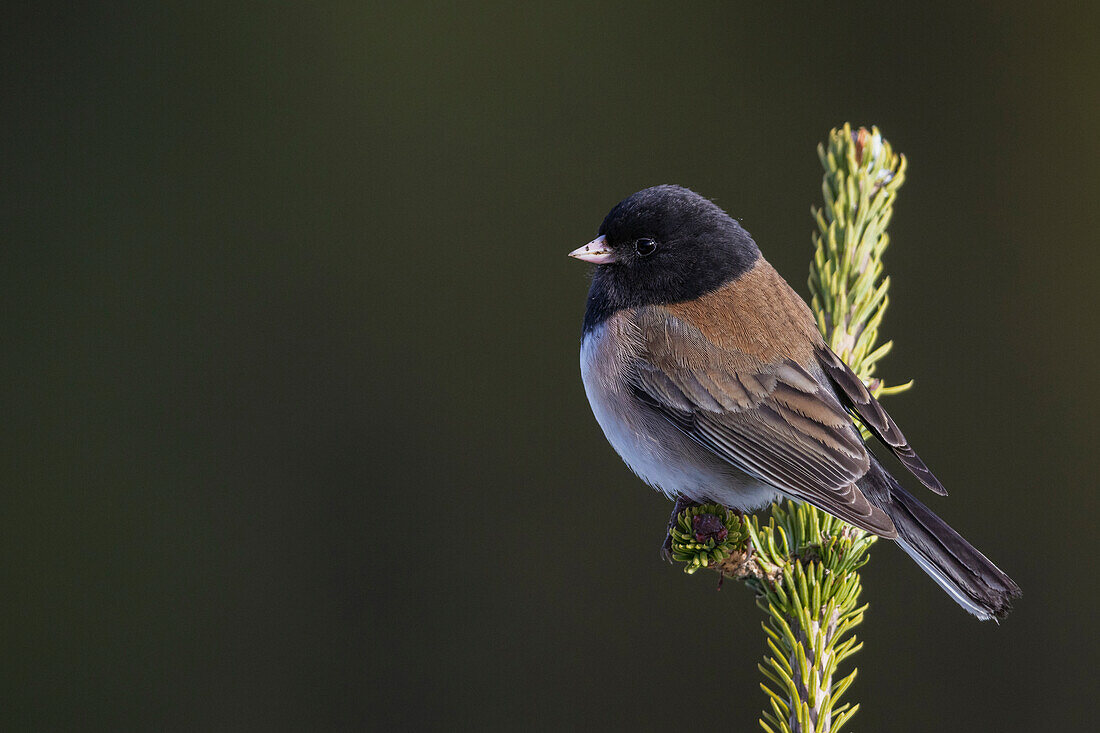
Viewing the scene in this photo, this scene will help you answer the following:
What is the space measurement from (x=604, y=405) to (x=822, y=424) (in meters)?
0.42

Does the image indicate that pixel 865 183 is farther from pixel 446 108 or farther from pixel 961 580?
pixel 446 108

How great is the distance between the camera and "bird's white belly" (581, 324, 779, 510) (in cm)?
196

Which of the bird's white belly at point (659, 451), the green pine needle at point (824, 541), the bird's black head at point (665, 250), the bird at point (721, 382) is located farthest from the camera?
the bird's black head at point (665, 250)

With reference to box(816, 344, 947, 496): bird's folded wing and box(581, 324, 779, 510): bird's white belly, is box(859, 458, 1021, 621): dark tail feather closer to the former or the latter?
box(816, 344, 947, 496): bird's folded wing

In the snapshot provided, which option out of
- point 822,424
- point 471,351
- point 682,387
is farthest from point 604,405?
point 471,351

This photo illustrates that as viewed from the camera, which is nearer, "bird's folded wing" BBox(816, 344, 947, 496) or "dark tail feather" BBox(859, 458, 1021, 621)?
"dark tail feather" BBox(859, 458, 1021, 621)

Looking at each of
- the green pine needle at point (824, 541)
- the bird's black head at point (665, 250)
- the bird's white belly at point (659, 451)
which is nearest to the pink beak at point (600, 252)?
the bird's black head at point (665, 250)

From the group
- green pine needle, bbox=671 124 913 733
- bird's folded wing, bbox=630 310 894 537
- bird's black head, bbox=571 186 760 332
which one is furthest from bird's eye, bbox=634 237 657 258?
green pine needle, bbox=671 124 913 733

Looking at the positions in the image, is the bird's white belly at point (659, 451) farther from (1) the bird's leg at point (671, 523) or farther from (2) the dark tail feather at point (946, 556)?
(2) the dark tail feather at point (946, 556)

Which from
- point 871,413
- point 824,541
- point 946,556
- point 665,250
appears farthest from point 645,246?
point 946,556

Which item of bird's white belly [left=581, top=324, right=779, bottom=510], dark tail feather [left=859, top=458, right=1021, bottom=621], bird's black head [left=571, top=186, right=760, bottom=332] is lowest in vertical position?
dark tail feather [left=859, top=458, right=1021, bottom=621]

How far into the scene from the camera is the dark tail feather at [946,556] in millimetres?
1627

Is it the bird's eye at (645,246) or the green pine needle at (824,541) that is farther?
the bird's eye at (645,246)

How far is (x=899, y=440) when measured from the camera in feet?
6.23
